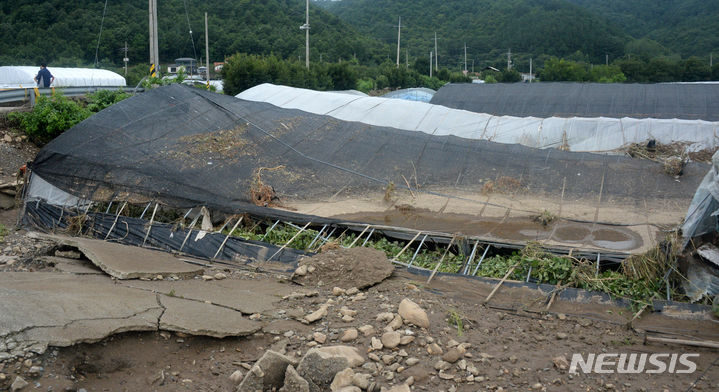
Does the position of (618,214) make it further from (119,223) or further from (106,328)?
(119,223)

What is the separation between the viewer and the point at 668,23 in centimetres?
6000

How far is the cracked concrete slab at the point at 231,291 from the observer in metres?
4.92

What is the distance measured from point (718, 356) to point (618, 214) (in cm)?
290

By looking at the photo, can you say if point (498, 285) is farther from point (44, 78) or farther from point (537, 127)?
point (44, 78)

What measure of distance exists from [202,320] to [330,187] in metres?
4.19

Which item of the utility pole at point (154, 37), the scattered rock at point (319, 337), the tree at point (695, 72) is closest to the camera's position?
the scattered rock at point (319, 337)

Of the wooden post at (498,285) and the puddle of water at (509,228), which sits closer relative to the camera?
the wooden post at (498,285)

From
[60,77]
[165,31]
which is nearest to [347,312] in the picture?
[60,77]

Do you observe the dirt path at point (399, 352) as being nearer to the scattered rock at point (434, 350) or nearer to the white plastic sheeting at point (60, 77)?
the scattered rock at point (434, 350)

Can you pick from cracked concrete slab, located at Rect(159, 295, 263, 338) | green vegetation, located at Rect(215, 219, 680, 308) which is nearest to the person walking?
green vegetation, located at Rect(215, 219, 680, 308)

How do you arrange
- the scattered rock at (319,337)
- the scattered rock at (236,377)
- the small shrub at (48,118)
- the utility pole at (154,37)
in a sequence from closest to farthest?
the scattered rock at (236,377)
the scattered rock at (319,337)
the small shrub at (48,118)
the utility pole at (154,37)

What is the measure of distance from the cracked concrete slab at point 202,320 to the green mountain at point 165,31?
24.9 m

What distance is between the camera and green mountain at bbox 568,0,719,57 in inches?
2095

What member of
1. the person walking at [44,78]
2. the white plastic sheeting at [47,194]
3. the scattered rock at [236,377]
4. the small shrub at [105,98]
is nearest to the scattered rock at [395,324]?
the scattered rock at [236,377]
